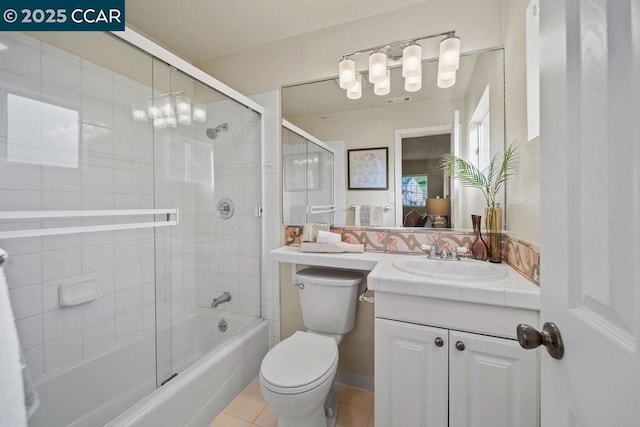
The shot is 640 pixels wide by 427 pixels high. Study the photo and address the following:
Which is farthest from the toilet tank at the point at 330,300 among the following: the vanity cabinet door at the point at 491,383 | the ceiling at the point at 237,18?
the ceiling at the point at 237,18

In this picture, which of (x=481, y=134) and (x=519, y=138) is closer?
(x=519, y=138)

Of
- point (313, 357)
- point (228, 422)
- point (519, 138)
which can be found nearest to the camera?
point (519, 138)

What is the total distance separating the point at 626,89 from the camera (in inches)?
13.2

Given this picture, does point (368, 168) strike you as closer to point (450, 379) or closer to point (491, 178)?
point (491, 178)

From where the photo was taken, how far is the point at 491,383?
966mm

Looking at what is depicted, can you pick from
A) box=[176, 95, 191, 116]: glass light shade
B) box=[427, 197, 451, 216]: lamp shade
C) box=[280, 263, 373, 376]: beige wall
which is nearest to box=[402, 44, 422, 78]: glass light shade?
box=[427, 197, 451, 216]: lamp shade

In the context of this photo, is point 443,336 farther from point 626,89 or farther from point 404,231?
point 626,89

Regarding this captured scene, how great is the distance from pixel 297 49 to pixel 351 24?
406mm

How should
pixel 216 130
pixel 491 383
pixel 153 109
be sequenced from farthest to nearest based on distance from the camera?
pixel 216 130, pixel 153 109, pixel 491 383

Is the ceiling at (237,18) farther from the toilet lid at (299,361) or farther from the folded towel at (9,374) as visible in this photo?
the toilet lid at (299,361)

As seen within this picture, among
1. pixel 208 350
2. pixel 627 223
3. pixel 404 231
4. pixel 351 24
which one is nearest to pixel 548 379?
pixel 627 223

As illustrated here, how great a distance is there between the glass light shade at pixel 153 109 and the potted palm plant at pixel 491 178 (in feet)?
5.59

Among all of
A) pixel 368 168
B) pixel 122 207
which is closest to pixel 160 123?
pixel 122 207

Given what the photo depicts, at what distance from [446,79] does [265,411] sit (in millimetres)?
2180
